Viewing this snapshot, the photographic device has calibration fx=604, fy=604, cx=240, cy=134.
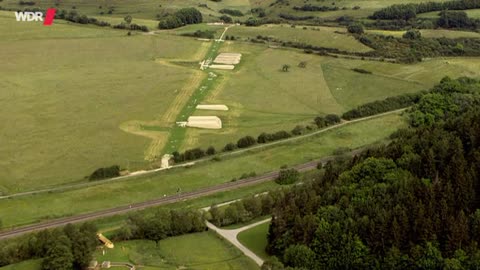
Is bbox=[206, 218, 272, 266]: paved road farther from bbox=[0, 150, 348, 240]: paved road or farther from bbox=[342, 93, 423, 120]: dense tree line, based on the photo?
bbox=[342, 93, 423, 120]: dense tree line

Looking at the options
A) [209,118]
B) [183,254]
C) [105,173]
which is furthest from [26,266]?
[209,118]

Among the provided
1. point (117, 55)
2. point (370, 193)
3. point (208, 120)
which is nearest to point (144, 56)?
point (117, 55)

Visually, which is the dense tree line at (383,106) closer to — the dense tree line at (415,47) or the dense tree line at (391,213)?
the dense tree line at (415,47)

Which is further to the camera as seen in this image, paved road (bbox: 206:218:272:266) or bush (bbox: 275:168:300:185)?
bush (bbox: 275:168:300:185)

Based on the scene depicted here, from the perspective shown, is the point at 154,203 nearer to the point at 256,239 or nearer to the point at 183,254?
the point at 183,254

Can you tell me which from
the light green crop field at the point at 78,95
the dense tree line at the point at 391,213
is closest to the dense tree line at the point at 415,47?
the light green crop field at the point at 78,95

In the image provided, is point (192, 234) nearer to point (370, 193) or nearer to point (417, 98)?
point (370, 193)

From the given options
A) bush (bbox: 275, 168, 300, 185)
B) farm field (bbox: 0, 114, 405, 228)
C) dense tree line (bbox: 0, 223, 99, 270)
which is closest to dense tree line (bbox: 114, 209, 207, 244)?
dense tree line (bbox: 0, 223, 99, 270)
